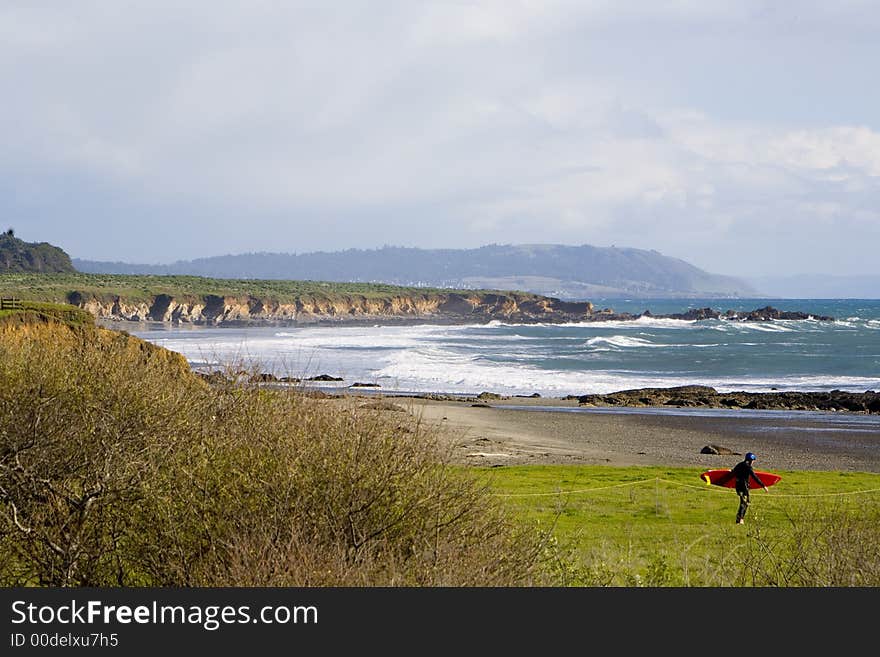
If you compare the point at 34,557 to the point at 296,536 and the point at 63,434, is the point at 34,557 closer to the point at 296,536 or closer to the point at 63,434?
the point at 63,434

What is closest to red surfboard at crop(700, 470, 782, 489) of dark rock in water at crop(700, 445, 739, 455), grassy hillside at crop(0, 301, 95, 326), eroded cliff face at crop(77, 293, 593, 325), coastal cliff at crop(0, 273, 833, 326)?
dark rock in water at crop(700, 445, 739, 455)

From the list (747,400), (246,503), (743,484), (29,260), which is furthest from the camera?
(29,260)

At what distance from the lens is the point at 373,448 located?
1177 centimetres

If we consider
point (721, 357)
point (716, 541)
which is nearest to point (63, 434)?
point (716, 541)

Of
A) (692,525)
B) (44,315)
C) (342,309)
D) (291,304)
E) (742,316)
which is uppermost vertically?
(742,316)

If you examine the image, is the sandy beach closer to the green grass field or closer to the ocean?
the green grass field

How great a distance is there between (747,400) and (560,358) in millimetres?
29184

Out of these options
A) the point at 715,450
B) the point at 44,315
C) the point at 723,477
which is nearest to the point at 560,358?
the point at 715,450

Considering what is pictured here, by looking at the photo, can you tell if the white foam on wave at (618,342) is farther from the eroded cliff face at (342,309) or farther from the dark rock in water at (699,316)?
the dark rock in water at (699,316)

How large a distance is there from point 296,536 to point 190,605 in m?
1.66

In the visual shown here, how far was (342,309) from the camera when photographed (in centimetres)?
16725

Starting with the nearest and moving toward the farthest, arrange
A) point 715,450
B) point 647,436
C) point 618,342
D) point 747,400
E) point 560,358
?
point 715,450 → point 647,436 → point 747,400 → point 560,358 → point 618,342

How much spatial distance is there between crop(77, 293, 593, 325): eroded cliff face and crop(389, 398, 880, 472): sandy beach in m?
87.0

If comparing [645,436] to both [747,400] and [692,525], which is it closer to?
[747,400]
